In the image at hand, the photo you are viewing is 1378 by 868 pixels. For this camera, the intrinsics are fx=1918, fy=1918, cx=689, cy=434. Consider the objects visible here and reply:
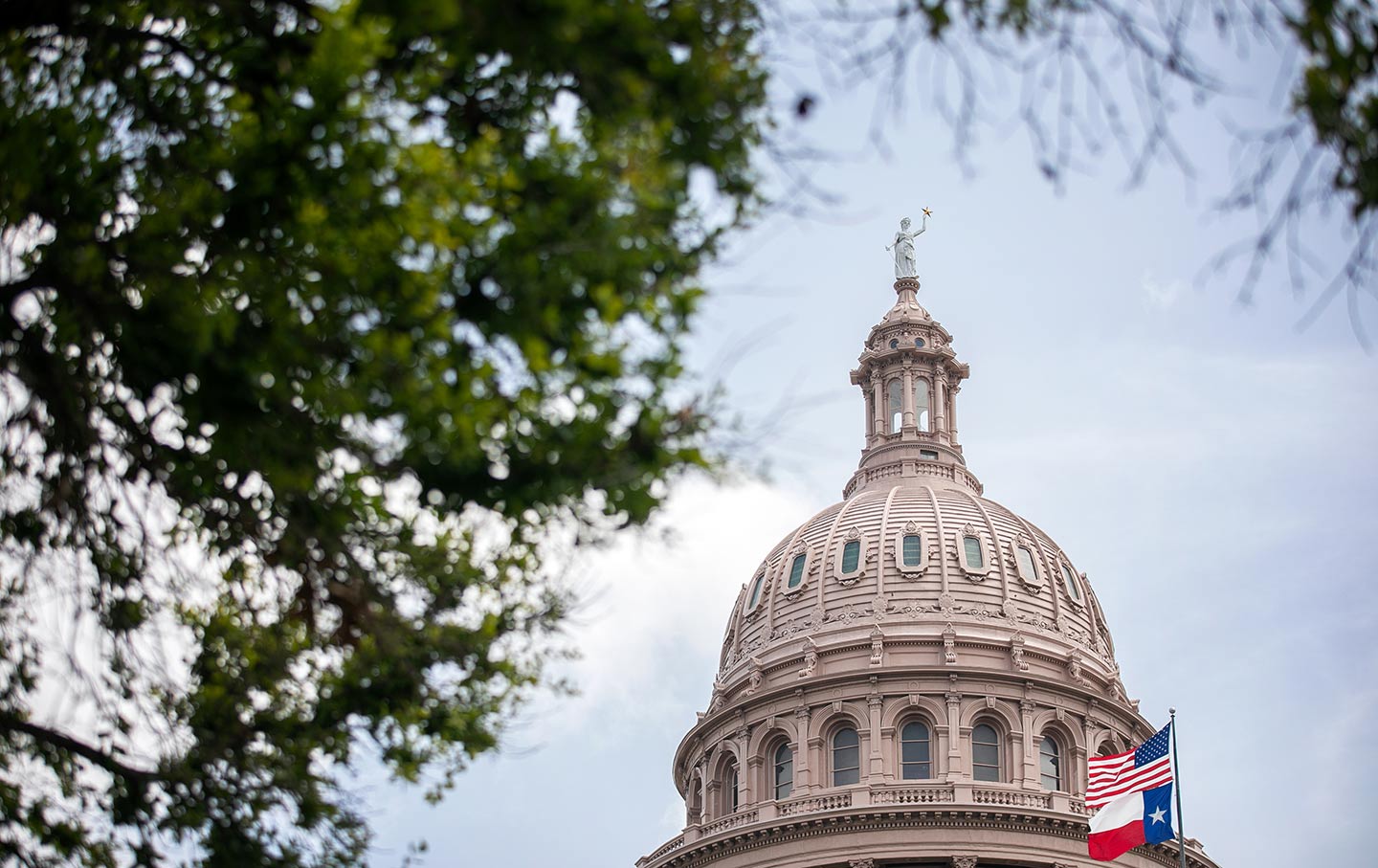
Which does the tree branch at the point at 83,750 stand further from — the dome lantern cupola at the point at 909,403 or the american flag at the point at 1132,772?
the dome lantern cupola at the point at 909,403

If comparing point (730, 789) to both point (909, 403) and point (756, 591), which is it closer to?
point (756, 591)

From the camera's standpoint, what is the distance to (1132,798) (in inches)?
2160

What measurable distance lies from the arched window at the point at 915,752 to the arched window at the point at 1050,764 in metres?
4.06

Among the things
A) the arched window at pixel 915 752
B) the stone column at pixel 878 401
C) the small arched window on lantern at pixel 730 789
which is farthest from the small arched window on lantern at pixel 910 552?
the small arched window on lantern at pixel 730 789

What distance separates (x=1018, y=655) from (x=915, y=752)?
5.43 m

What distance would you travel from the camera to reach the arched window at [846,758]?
69.6 m

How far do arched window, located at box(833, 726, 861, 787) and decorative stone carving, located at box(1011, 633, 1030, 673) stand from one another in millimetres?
6475

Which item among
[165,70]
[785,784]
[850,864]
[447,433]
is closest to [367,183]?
[447,433]

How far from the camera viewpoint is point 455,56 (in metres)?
14.4

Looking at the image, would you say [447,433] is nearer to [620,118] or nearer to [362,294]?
[362,294]

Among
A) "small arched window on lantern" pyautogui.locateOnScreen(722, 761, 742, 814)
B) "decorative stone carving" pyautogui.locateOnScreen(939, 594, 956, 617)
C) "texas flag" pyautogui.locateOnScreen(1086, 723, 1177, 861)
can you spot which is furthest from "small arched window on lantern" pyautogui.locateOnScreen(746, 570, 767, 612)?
"texas flag" pyautogui.locateOnScreen(1086, 723, 1177, 861)

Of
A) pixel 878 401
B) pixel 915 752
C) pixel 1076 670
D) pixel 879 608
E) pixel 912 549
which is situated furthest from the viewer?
pixel 878 401

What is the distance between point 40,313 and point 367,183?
3.59 m

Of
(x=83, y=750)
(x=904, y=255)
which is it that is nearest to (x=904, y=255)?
(x=904, y=255)
